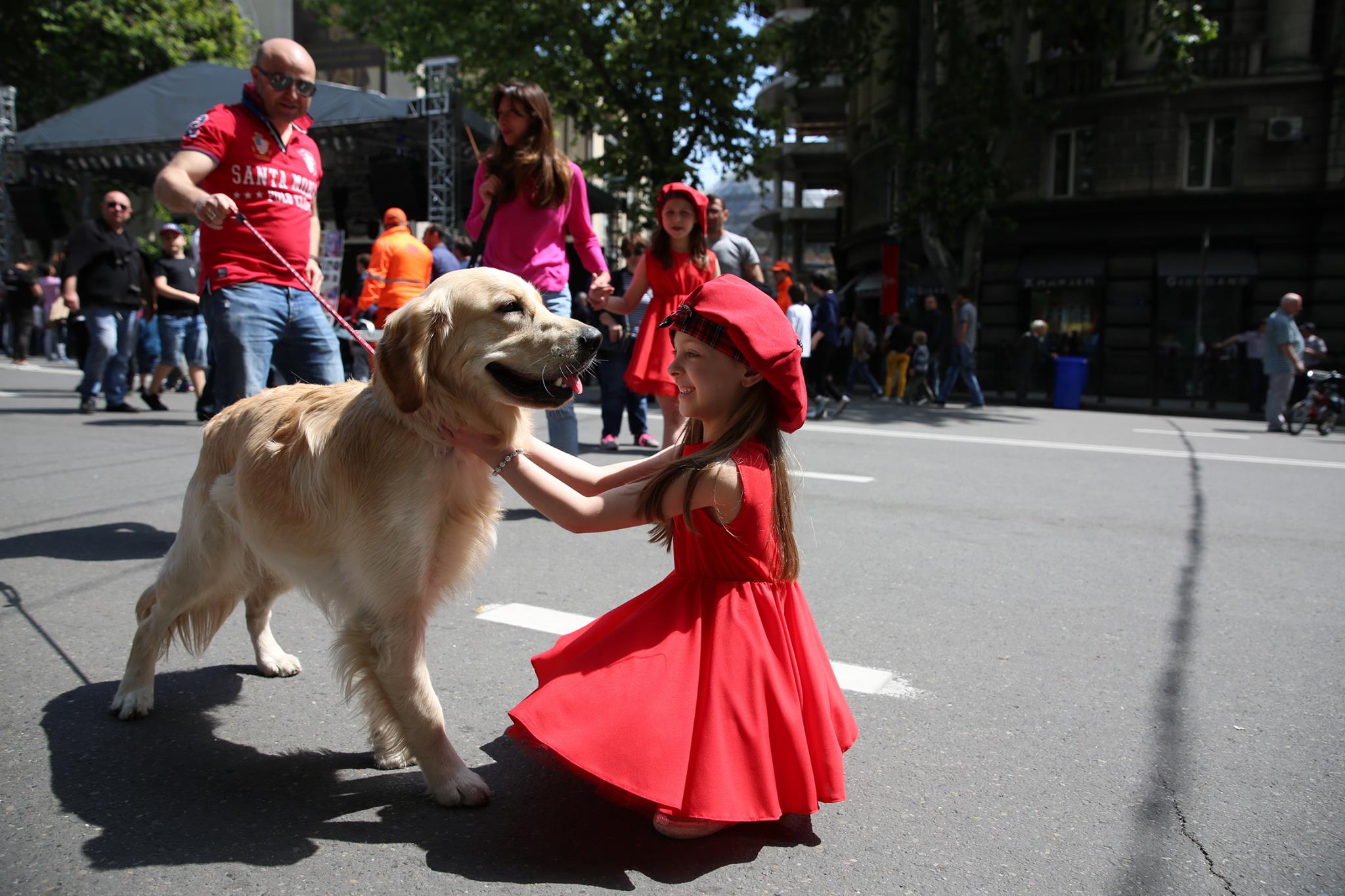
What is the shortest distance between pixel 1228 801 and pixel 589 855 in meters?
1.69

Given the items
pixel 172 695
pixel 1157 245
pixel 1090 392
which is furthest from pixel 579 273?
pixel 1157 245

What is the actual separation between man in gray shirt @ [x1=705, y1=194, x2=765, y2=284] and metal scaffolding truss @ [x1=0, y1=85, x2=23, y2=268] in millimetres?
21456

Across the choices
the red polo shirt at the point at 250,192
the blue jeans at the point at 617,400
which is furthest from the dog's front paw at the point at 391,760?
the blue jeans at the point at 617,400

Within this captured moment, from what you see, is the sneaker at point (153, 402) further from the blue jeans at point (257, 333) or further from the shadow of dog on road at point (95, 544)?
the blue jeans at point (257, 333)

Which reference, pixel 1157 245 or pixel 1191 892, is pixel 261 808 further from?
pixel 1157 245

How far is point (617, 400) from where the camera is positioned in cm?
878

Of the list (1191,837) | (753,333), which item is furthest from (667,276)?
(1191,837)

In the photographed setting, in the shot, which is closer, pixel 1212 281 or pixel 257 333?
pixel 257 333

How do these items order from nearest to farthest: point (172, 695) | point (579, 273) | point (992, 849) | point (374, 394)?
point (992, 849) < point (374, 394) < point (172, 695) < point (579, 273)

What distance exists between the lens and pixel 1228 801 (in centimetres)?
251

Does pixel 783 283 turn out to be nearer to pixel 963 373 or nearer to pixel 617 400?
pixel 617 400

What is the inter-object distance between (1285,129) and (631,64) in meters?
14.6

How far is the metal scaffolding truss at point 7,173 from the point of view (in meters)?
22.3

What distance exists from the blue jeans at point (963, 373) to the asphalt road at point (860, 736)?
9788mm
